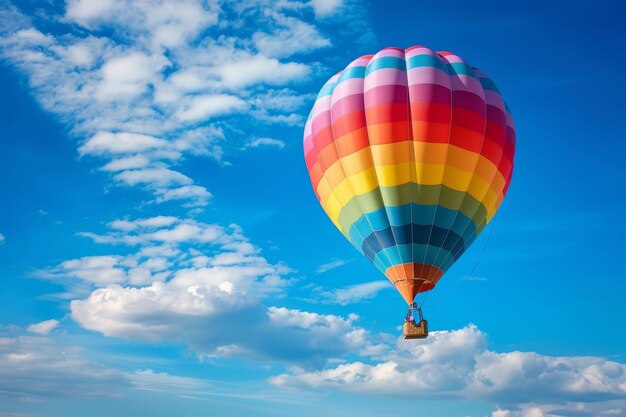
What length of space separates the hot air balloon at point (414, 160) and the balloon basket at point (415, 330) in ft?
0.16

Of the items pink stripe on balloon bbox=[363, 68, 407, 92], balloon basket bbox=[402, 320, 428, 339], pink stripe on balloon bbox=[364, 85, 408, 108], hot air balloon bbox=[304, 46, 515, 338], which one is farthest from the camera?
pink stripe on balloon bbox=[363, 68, 407, 92]

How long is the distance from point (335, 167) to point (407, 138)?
12.9 ft

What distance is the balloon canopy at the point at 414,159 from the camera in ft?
98.0

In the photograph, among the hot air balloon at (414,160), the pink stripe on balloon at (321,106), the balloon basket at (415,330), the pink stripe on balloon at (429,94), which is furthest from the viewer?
the pink stripe on balloon at (321,106)

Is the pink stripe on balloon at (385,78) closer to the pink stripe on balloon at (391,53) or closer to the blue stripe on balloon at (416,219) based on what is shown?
the pink stripe on balloon at (391,53)

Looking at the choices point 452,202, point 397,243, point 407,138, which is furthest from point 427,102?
point 397,243

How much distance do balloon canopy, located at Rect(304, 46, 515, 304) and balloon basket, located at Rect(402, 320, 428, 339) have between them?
134cm

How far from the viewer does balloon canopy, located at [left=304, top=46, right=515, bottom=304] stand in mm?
29875

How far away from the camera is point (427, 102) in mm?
29938

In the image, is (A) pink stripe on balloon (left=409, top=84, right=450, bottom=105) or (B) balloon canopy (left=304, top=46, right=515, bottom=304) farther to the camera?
(A) pink stripe on balloon (left=409, top=84, right=450, bottom=105)

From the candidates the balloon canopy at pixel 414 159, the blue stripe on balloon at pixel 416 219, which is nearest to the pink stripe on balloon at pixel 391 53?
the balloon canopy at pixel 414 159

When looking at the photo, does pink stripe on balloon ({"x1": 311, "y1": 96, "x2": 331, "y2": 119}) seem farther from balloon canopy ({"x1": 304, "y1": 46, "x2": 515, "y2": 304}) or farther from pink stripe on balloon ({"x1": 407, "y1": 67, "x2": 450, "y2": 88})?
pink stripe on balloon ({"x1": 407, "y1": 67, "x2": 450, "y2": 88})

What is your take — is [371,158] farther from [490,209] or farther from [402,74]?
[490,209]

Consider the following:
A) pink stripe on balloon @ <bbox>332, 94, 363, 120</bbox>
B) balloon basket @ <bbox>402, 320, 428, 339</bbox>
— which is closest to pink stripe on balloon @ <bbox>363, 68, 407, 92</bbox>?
pink stripe on balloon @ <bbox>332, 94, 363, 120</bbox>
